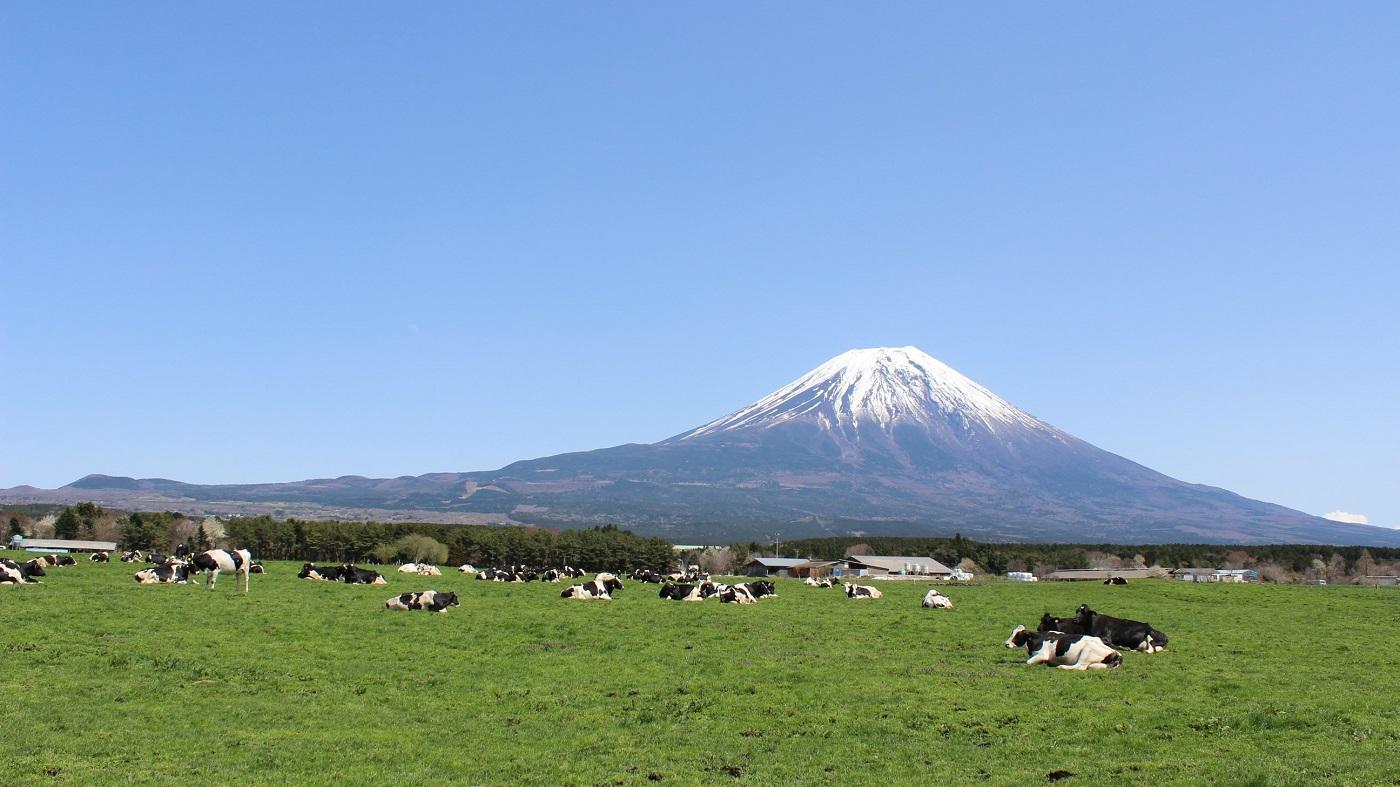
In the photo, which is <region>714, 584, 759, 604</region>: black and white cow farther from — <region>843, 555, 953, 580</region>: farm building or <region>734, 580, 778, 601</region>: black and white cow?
<region>843, 555, 953, 580</region>: farm building

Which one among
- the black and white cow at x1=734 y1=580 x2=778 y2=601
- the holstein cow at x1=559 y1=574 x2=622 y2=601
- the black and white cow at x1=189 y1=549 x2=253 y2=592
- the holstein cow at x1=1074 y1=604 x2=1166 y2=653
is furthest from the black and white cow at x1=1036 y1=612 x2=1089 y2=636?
the black and white cow at x1=189 y1=549 x2=253 y2=592

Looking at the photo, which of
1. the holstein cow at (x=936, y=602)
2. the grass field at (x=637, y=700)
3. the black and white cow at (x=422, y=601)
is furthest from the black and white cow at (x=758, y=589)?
the black and white cow at (x=422, y=601)

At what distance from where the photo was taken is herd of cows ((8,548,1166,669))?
17.5 metres

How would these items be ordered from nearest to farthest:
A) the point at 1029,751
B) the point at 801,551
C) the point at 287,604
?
1. the point at 1029,751
2. the point at 287,604
3. the point at 801,551

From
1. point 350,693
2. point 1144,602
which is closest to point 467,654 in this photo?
point 350,693

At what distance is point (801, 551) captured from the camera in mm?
131500

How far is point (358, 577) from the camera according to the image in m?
33.9

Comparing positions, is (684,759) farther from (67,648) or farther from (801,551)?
(801,551)

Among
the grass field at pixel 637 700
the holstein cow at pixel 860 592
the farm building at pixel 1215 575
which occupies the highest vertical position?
the grass field at pixel 637 700

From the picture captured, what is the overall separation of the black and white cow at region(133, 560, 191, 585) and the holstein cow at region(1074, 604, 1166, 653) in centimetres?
2419

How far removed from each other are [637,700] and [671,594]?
58.1 feet

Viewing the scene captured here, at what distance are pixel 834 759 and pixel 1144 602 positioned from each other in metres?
27.6

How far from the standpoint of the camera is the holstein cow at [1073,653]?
55.6ft

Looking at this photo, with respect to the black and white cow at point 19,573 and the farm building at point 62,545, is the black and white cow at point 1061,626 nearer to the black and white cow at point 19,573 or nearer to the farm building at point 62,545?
the black and white cow at point 19,573
